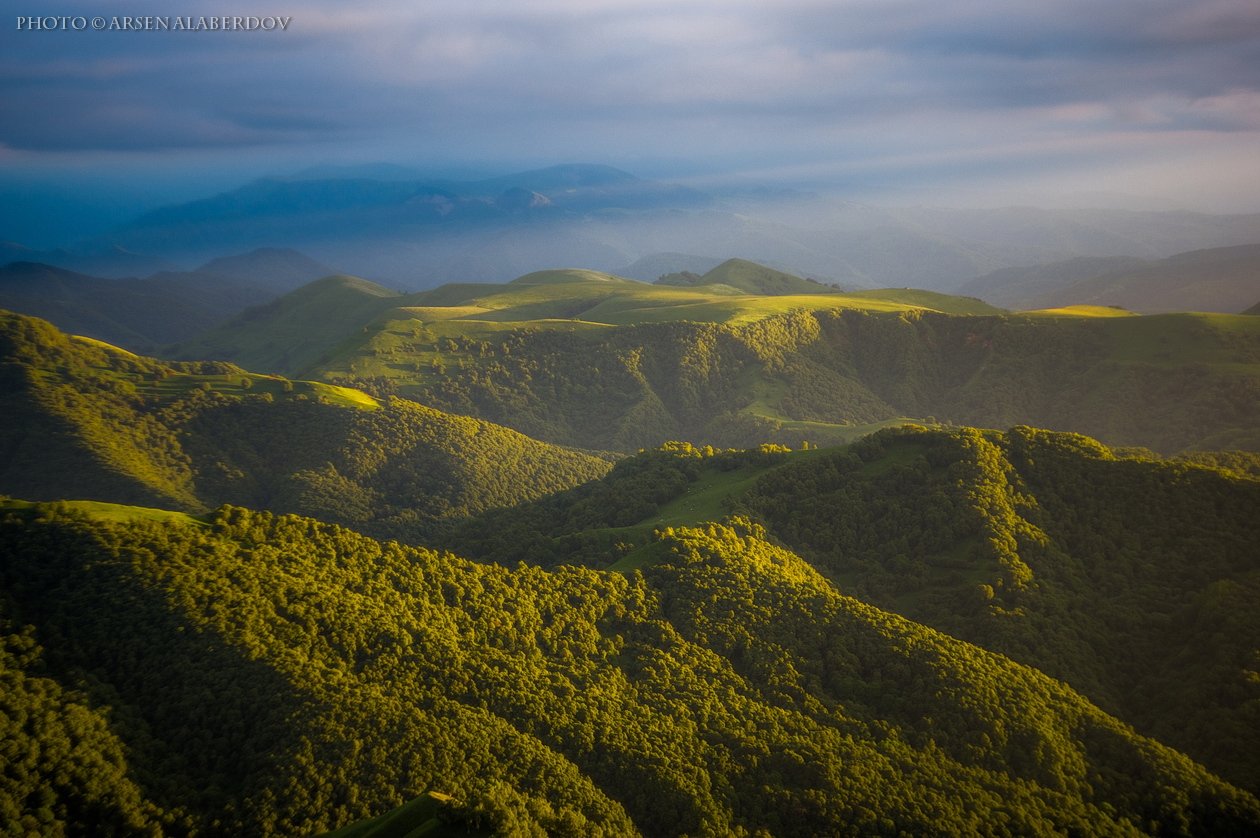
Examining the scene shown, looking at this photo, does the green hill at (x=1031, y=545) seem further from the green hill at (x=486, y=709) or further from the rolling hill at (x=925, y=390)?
the rolling hill at (x=925, y=390)

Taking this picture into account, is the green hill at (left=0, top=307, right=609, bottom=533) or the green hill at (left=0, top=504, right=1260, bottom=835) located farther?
the green hill at (left=0, top=307, right=609, bottom=533)

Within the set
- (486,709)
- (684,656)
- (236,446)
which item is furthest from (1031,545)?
(236,446)

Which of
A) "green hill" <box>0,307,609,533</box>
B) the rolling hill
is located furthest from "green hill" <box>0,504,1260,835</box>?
the rolling hill

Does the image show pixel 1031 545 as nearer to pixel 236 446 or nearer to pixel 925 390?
pixel 236 446

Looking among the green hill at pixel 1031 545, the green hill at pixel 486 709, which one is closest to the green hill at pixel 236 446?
the green hill at pixel 1031 545

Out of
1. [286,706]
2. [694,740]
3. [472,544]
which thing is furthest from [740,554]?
[286,706]

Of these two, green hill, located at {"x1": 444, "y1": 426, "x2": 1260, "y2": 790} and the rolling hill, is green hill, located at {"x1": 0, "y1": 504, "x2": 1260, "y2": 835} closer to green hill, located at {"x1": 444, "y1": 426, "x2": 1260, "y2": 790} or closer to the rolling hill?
green hill, located at {"x1": 444, "y1": 426, "x2": 1260, "y2": 790}
